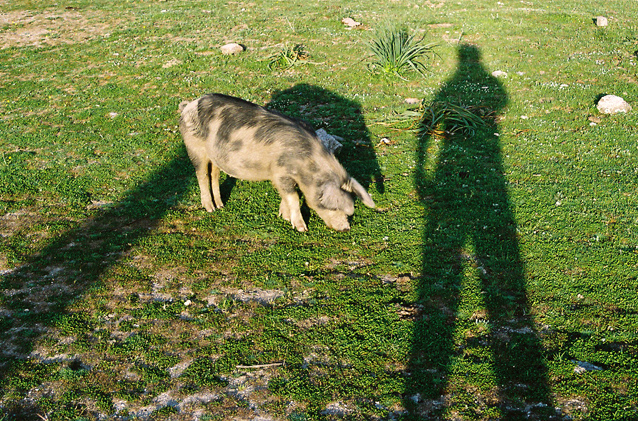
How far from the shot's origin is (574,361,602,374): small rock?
241 inches

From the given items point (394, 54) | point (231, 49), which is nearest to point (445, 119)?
point (394, 54)

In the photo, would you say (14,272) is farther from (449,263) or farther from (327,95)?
(327,95)

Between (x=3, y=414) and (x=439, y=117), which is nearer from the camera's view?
(x=3, y=414)

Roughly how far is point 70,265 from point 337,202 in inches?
179

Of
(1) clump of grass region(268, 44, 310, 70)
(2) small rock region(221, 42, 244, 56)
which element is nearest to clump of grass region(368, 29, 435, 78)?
(1) clump of grass region(268, 44, 310, 70)

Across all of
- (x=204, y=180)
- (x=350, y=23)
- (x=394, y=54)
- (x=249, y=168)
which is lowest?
(x=350, y=23)

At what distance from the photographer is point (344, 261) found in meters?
8.45

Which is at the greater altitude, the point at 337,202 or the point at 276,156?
the point at 276,156

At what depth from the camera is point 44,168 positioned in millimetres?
11805

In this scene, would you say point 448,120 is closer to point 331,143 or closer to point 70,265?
point 331,143

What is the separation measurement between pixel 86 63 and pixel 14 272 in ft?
44.5

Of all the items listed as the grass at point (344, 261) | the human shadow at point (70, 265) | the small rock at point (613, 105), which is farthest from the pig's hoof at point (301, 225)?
the small rock at point (613, 105)

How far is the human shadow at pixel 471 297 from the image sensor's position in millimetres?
5926

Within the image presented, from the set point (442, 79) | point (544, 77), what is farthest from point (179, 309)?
point (544, 77)
